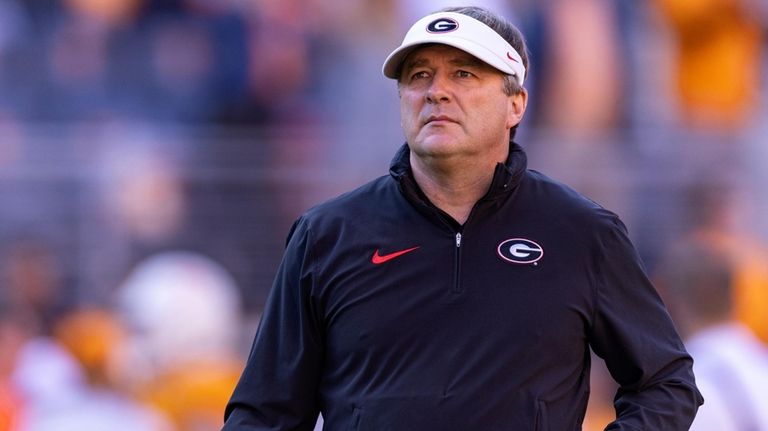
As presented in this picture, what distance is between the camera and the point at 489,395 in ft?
11.5

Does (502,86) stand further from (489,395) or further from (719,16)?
(719,16)

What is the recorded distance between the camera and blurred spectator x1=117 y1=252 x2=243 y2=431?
7906mm

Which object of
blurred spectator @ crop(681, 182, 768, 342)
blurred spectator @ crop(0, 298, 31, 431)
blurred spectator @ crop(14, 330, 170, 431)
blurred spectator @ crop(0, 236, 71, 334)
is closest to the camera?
blurred spectator @ crop(14, 330, 170, 431)

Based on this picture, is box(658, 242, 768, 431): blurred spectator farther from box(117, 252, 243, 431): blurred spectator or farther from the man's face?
box(117, 252, 243, 431): blurred spectator

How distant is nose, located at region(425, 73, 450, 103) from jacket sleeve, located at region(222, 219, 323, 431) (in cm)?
43

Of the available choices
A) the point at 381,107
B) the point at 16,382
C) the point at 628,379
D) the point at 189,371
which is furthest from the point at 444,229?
the point at 381,107

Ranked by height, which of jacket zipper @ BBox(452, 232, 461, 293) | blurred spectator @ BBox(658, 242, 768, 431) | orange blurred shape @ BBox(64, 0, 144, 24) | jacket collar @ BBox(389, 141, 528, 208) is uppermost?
jacket collar @ BBox(389, 141, 528, 208)

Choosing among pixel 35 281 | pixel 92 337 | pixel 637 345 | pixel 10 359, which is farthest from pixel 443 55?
pixel 35 281

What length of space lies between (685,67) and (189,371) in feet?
12.3

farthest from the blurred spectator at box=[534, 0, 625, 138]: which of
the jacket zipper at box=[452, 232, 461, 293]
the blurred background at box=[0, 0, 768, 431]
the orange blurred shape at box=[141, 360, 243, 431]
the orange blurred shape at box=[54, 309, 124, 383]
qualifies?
the jacket zipper at box=[452, 232, 461, 293]

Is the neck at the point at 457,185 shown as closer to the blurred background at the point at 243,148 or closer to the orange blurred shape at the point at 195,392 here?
the orange blurred shape at the point at 195,392

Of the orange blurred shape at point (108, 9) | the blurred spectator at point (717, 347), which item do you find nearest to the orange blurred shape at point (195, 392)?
the blurred spectator at point (717, 347)

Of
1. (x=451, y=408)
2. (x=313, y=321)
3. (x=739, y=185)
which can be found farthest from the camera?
(x=739, y=185)

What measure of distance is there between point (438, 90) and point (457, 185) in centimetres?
24
